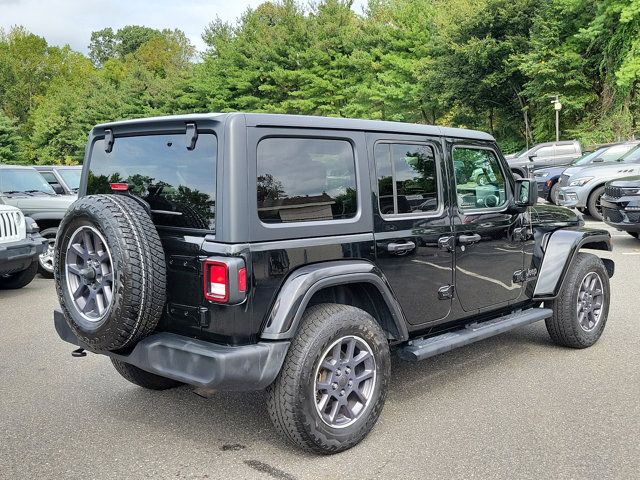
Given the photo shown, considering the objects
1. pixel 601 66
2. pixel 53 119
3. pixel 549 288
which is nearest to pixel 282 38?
pixel 601 66

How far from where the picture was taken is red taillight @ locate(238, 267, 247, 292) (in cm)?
315

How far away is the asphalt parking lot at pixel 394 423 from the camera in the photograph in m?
3.34

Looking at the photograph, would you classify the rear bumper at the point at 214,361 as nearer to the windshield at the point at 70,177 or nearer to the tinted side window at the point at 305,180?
the tinted side window at the point at 305,180

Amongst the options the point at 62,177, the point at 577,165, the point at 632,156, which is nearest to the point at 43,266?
the point at 62,177

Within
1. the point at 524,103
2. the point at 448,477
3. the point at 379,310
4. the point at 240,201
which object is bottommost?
the point at 448,477

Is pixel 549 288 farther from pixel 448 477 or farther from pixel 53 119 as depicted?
pixel 53 119

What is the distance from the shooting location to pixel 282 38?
41.8m

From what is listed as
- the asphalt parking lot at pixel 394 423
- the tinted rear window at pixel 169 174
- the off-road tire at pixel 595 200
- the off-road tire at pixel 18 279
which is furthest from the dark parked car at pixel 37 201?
the off-road tire at pixel 595 200

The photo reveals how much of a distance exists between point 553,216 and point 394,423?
2556 mm

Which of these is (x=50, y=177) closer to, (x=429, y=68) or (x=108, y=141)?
(x=108, y=141)

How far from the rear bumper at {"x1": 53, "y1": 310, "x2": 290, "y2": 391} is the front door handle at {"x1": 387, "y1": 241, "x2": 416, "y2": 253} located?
979 millimetres

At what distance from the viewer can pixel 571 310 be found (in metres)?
5.13

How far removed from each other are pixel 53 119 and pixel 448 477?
64.9 meters

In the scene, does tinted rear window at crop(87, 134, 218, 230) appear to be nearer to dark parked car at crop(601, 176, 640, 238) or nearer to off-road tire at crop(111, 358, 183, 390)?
off-road tire at crop(111, 358, 183, 390)
